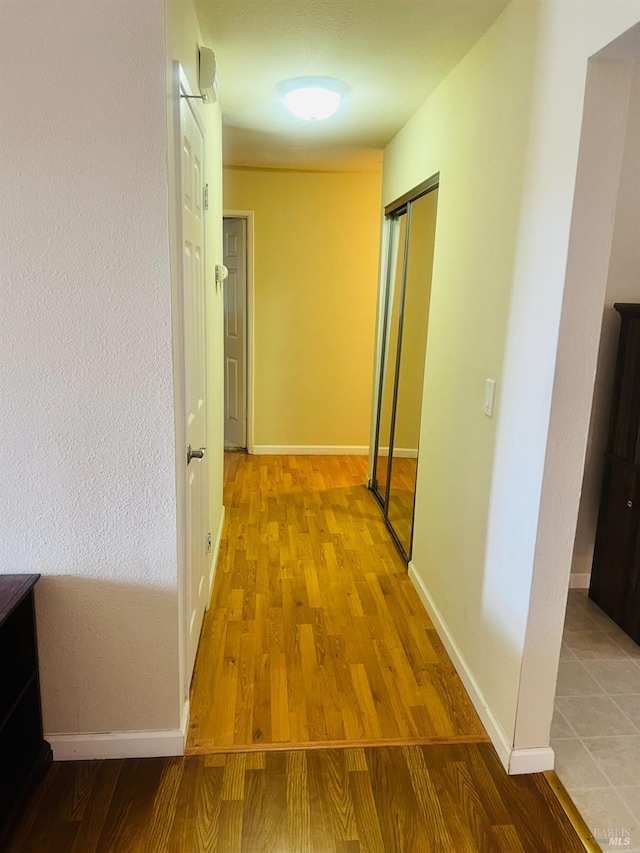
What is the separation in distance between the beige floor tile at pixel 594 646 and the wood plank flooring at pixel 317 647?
580 millimetres

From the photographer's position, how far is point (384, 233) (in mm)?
4027

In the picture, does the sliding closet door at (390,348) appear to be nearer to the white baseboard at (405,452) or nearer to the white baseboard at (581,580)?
the white baseboard at (405,452)

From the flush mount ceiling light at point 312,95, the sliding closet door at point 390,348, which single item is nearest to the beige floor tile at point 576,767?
the sliding closet door at point 390,348

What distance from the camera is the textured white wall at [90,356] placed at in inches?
57.4

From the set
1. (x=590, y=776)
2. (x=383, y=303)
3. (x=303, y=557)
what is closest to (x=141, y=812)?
(x=590, y=776)

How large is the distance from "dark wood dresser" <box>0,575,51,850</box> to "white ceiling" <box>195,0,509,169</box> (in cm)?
200

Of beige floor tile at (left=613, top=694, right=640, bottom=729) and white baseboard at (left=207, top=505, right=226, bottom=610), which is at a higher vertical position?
white baseboard at (left=207, top=505, right=226, bottom=610)

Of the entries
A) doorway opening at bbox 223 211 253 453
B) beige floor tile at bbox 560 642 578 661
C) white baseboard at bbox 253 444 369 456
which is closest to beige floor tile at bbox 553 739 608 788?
beige floor tile at bbox 560 642 578 661

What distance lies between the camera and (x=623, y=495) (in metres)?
2.61

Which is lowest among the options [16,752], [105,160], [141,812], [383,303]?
[141,812]

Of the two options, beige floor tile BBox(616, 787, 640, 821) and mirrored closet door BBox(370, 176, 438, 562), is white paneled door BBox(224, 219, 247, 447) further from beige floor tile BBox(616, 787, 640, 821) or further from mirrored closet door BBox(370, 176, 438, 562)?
beige floor tile BBox(616, 787, 640, 821)

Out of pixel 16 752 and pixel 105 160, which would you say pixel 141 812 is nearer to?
pixel 16 752

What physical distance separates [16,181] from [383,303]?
281 cm

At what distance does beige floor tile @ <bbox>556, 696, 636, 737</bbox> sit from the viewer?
2.01 m
